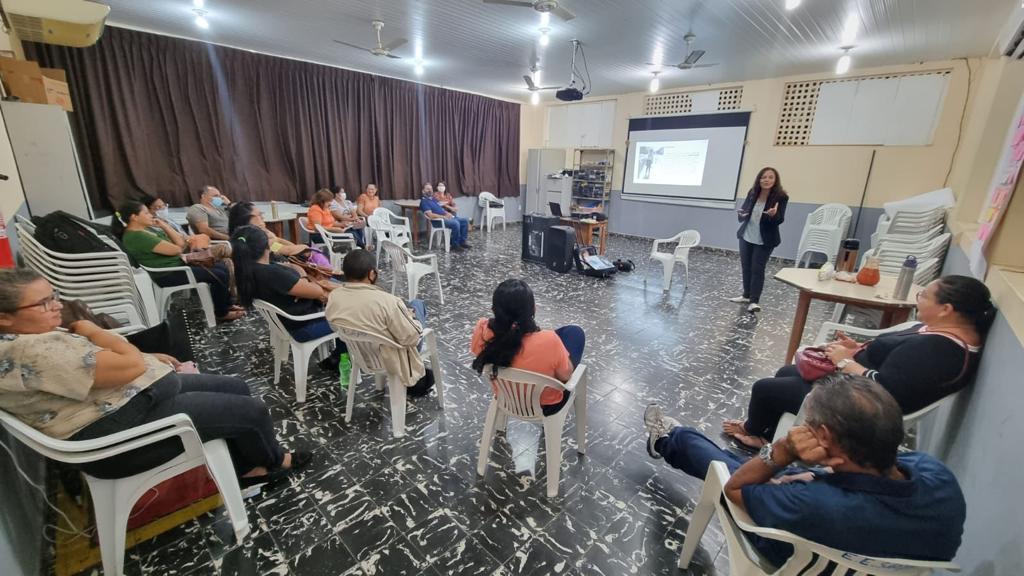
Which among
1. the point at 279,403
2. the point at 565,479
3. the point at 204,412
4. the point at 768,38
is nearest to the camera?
the point at 204,412

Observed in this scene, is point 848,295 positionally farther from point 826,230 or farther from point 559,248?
point 826,230

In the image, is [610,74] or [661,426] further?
[610,74]

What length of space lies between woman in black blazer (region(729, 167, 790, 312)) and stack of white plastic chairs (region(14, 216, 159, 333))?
4.69 meters

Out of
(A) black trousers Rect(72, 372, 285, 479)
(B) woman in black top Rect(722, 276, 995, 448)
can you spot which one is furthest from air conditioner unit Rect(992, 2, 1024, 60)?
(A) black trousers Rect(72, 372, 285, 479)

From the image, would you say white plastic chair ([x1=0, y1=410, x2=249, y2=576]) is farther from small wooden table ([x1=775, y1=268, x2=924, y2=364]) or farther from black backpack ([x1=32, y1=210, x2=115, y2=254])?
small wooden table ([x1=775, y1=268, x2=924, y2=364])

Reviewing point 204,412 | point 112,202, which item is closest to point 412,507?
point 204,412

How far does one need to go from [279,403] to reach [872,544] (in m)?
2.58

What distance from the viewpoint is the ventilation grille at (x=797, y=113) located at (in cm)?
584

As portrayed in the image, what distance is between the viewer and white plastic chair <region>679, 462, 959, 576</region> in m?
0.88

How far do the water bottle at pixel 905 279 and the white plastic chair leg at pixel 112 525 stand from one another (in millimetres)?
3638

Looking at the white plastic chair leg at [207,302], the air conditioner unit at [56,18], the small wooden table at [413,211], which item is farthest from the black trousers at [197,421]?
the small wooden table at [413,211]

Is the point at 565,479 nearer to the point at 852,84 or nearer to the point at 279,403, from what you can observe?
the point at 279,403

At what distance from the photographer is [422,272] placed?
12.6 ft

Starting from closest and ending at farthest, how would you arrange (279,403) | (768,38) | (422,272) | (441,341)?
(279,403) < (441,341) < (422,272) < (768,38)
